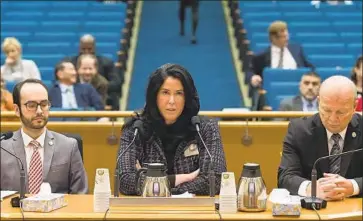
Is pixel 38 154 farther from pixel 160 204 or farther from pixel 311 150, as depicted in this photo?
pixel 311 150

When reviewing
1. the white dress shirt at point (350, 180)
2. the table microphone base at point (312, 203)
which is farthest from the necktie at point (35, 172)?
the table microphone base at point (312, 203)

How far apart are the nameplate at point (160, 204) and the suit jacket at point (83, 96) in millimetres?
3813

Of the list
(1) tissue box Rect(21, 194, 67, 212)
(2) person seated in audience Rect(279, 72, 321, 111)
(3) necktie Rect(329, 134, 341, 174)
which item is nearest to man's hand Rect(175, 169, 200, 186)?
(3) necktie Rect(329, 134, 341, 174)

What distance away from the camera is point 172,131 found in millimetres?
3766

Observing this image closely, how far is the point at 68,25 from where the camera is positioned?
9.71 metres

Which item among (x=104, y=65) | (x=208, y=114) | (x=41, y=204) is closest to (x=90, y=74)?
(x=104, y=65)

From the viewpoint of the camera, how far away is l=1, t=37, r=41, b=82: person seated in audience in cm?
743

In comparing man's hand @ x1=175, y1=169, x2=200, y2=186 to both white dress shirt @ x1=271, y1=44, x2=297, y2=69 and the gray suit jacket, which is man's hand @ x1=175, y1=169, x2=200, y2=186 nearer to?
the gray suit jacket

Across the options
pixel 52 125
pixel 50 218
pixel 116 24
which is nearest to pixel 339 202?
pixel 50 218

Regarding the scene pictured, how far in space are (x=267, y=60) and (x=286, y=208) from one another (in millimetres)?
4951

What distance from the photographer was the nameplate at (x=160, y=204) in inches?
114

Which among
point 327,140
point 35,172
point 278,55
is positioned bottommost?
point 35,172

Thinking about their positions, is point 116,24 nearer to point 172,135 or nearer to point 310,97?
point 310,97

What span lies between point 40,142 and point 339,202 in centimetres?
149
